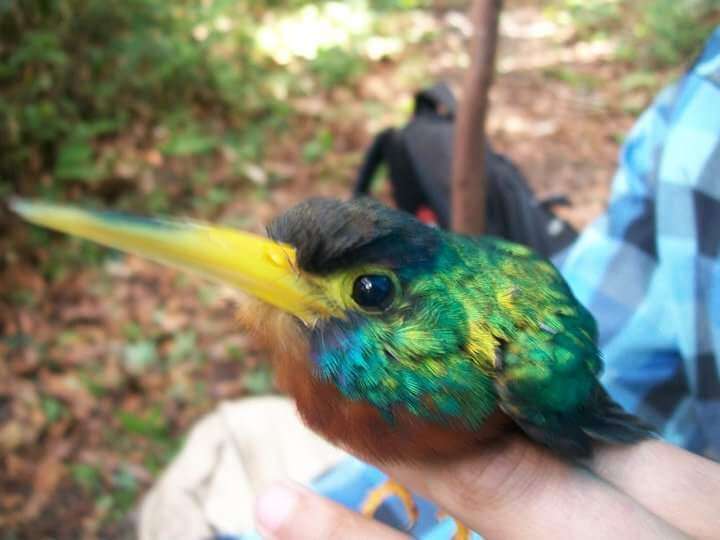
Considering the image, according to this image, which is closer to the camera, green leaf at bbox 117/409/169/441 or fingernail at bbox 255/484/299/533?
fingernail at bbox 255/484/299/533

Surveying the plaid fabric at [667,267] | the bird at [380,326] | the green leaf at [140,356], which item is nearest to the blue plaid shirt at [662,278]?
the plaid fabric at [667,267]

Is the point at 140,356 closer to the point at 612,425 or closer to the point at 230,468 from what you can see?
the point at 230,468

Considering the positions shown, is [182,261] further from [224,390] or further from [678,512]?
[224,390]

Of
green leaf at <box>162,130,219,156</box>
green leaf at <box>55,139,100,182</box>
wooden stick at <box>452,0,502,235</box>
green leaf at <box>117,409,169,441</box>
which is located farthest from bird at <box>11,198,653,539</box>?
green leaf at <box>162,130,219,156</box>

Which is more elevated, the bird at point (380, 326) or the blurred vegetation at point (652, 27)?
the blurred vegetation at point (652, 27)

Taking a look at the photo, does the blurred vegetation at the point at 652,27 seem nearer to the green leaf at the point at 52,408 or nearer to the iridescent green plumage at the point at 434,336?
the iridescent green plumage at the point at 434,336

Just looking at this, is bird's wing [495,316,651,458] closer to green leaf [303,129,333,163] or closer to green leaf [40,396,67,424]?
green leaf [40,396,67,424]
